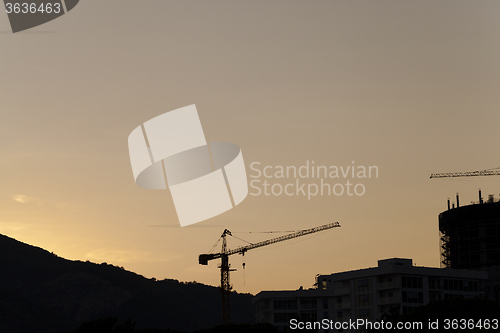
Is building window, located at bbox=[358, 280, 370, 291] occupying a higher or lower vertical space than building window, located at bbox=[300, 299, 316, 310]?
higher

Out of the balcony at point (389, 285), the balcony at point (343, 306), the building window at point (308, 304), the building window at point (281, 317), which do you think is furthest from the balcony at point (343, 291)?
the building window at point (281, 317)

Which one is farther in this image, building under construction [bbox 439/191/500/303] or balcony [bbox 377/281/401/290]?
building under construction [bbox 439/191/500/303]

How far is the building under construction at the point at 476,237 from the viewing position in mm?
186375

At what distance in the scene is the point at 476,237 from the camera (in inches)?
7490

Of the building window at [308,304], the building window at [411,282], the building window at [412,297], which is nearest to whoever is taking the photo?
the building window at [412,297]

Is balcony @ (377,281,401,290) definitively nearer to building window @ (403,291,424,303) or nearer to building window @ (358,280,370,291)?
building window @ (403,291,424,303)

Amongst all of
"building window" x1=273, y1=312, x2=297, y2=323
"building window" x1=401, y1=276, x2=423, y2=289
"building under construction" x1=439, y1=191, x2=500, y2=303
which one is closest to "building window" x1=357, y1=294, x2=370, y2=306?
"building window" x1=401, y1=276, x2=423, y2=289

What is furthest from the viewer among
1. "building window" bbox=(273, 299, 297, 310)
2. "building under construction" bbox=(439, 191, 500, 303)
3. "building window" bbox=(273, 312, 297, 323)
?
"building under construction" bbox=(439, 191, 500, 303)

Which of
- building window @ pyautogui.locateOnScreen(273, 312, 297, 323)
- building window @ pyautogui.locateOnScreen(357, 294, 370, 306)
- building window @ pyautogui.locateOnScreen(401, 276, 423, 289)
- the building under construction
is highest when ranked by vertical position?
the building under construction

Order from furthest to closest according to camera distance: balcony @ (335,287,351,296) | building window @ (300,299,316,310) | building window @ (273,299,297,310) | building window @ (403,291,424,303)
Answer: building window @ (273,299,297,310), building window @ (300,299,316,310), balcony @ (335,287,351,296), building window @ (403,291,424,303)

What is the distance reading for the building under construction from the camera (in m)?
186

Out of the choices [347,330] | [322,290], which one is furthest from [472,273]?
[322,290]

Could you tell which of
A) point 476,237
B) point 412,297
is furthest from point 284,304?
point 476,237

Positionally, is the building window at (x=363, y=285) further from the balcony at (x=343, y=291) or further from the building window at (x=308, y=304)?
the building window at (x=308, y=304)
